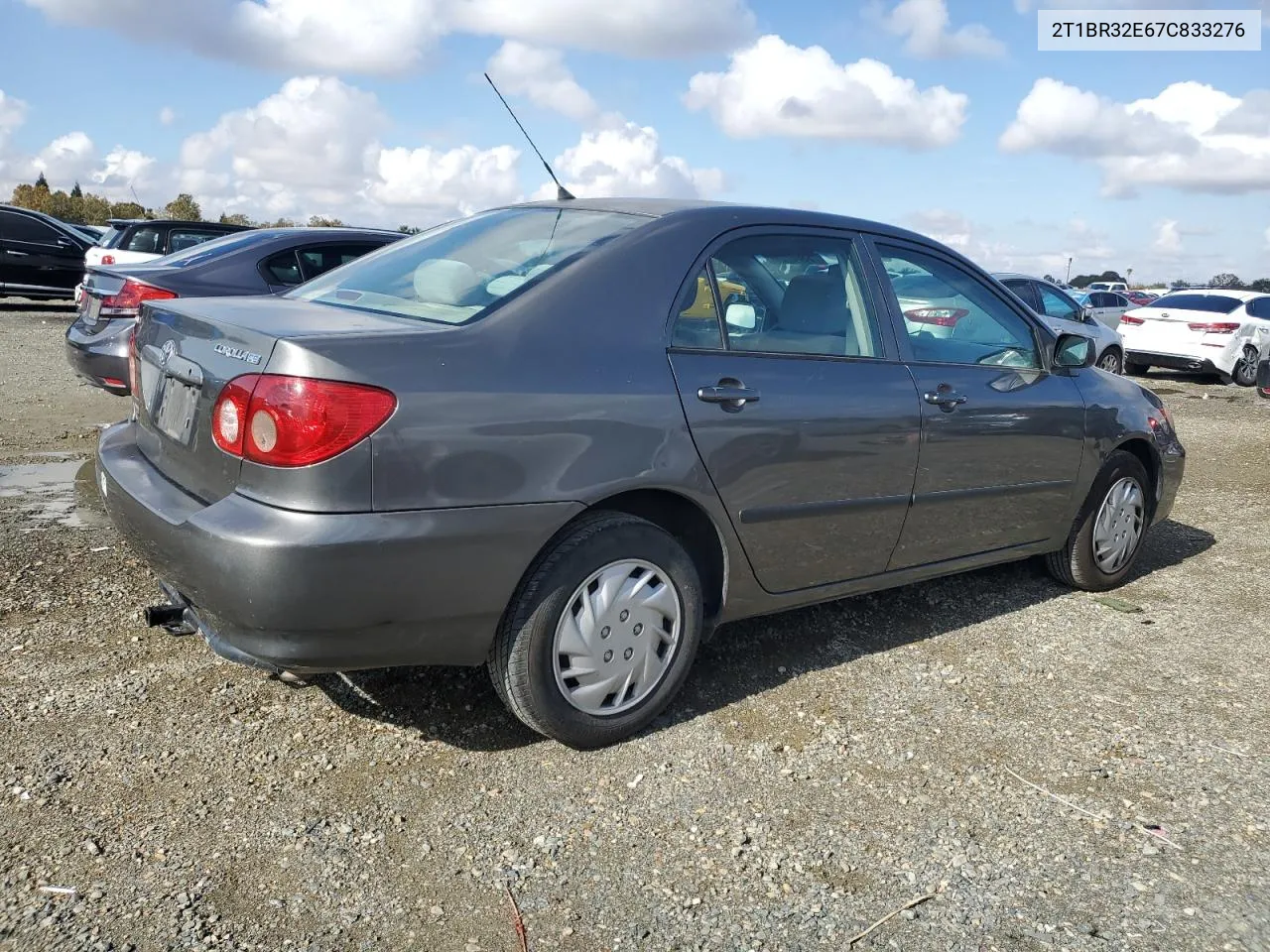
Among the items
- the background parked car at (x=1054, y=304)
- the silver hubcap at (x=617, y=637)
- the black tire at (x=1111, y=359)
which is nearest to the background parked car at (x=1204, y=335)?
the black tire at (x=1111, y=359)

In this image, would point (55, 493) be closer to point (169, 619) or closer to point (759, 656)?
point (169, 619)

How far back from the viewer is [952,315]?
14.0 feet

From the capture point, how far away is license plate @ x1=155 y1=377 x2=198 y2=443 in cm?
294

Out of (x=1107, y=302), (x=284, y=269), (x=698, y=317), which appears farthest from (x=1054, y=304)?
(x=1107, y=302)

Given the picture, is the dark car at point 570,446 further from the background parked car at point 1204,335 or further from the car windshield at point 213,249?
the background parked car at point 1204,335

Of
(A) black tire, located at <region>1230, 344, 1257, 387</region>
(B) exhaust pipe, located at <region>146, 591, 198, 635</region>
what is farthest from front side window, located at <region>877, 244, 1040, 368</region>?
(A) black tire, located at <region>1230, 344, 1257, 387</region>

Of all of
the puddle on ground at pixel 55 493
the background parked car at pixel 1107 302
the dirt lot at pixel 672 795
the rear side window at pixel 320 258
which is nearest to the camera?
the dirt lot at pixel 672 795

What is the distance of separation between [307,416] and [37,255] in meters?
17.0

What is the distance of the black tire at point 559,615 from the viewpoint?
9.66 feet

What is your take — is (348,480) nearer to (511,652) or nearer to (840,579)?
(511,652)

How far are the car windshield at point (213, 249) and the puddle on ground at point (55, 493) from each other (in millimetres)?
1583

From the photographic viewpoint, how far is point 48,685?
337 centimetres

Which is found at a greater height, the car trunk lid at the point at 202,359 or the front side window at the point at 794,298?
the front side window at the point at 794,298

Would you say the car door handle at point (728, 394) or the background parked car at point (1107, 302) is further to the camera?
the background parked car at point (1107, 302)
